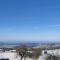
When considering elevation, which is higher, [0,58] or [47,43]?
[47,43]

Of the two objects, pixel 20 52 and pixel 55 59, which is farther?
pixel 55 59

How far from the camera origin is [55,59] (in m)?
18.2

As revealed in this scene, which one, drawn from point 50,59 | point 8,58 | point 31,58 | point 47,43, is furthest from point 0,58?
point 47,43

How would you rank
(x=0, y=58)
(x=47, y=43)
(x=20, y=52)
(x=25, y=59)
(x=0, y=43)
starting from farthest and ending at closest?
1. (x=0, y=43)
2. (x=47, y=43)
3. (x=0, y=58)
4. (x=25, y=59)
5. (x=20, y=52)

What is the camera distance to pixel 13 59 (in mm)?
18062

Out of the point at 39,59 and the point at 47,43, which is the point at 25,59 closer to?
the point at 39,59

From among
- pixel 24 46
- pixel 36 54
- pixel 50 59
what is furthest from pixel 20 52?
pixel 50 59

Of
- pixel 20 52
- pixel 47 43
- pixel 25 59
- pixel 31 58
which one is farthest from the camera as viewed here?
pixel 47 43

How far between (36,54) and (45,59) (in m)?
1.67

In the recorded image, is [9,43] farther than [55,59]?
Yes

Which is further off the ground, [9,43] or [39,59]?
[9,43]

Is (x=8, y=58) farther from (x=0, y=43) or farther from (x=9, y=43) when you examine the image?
(x=9, y=43)

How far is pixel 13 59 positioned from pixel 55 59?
13.4 feet

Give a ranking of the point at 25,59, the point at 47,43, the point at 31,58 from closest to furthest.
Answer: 1. the point at 25,59
2. the point at 31,58
3. the point at 47,43
